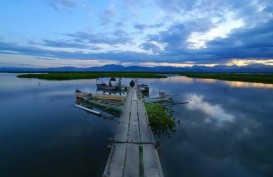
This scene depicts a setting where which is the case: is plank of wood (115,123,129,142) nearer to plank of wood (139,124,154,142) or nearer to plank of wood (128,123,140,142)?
plank of wood (128,123,140,142)

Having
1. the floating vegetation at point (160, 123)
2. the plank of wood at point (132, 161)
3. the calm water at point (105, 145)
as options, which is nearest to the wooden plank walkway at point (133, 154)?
the plank of wood at point (132, 161)

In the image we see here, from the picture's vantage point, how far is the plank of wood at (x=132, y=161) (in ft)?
28.7

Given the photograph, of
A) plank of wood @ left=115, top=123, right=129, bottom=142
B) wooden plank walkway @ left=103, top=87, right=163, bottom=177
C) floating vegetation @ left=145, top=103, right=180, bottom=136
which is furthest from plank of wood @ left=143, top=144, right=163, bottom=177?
floating vegetation @ left=145, top=103, right=180, bottom=136

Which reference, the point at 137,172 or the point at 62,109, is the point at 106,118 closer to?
the point at 62,109

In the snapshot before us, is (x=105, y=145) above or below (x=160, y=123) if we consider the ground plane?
below

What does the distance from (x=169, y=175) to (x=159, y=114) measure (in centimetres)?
907

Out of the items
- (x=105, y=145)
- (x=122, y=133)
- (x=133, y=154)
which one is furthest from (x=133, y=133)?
(x=133, y=154)

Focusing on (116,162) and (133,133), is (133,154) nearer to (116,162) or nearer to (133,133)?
(116,162)

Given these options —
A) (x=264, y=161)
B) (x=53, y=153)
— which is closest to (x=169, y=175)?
(x=264, y=161)

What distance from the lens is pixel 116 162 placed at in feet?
31.5

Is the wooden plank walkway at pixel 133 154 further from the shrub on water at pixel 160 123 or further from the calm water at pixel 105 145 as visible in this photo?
the shrub on water at pixel 160 123

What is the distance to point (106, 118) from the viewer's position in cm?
2275

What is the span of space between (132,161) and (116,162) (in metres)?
0.67

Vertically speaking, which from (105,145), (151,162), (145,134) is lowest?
(105,145)
